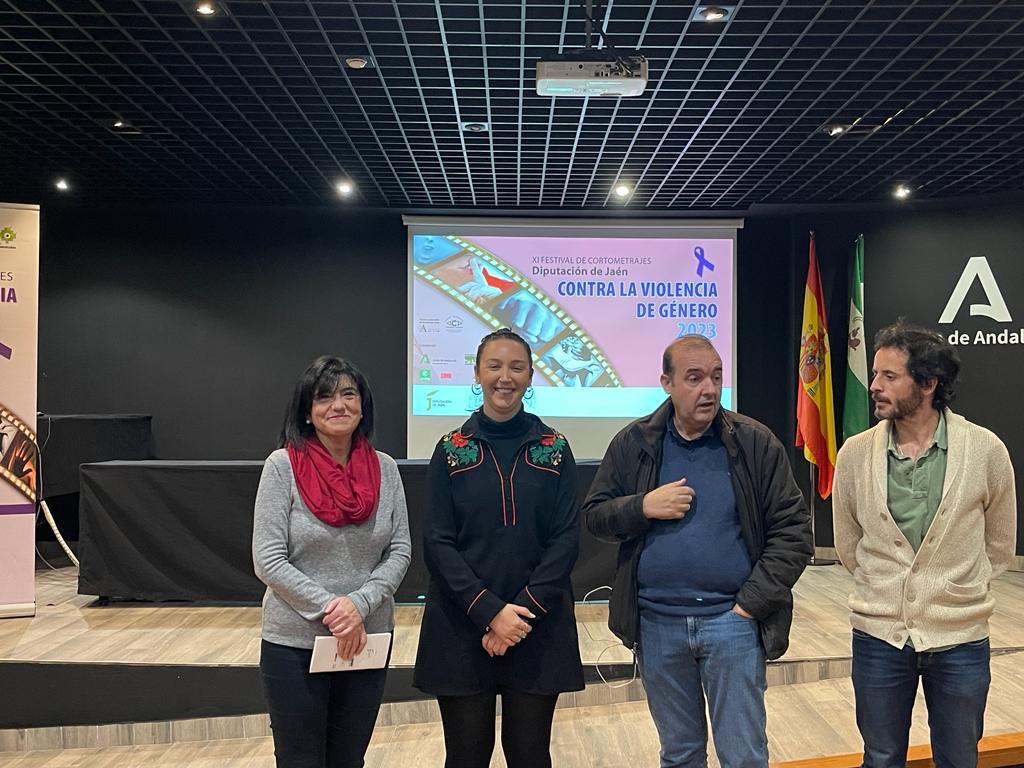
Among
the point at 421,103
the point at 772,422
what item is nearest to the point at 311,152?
the point at 421,103

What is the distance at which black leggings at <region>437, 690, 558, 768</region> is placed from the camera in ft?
6.71

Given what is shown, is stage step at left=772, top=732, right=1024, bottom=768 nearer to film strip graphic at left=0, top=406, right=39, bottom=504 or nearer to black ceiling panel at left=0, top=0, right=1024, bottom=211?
black ceiling panel at left=0, top=0, right=1024, bottom=211

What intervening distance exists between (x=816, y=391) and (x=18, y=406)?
5.36 metres

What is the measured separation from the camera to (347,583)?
2.12 m

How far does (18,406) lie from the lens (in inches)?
191

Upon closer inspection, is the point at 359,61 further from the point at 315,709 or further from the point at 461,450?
the point at 315,709

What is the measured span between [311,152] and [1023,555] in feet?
19.3

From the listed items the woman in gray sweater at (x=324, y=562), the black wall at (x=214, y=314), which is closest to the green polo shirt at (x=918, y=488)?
the woman in gray sweater at (x=324, y=562)

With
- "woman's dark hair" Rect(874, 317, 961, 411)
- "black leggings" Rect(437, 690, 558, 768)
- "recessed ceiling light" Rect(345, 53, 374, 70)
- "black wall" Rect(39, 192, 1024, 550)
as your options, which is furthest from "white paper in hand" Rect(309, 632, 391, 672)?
"black wall" Rect(39, 192, 1024, 550)

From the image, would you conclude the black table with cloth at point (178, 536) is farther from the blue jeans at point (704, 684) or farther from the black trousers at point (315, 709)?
the blue jeans at point (704, 684)

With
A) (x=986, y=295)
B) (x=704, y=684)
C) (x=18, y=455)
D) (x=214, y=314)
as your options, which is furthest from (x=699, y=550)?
(x=214, y=314)

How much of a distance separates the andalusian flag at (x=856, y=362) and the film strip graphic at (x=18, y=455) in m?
5.52

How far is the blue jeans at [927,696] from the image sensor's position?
6.49ft

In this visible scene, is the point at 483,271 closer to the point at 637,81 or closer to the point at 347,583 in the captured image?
the point at 637,81
